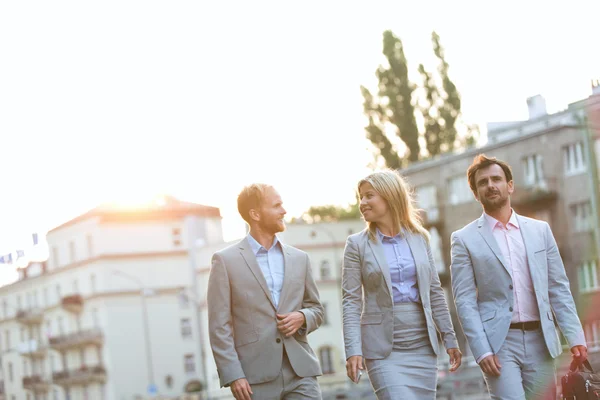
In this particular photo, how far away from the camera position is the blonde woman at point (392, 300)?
7.29 m

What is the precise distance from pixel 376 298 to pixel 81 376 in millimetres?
93742

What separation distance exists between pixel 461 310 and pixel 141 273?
89.9 m

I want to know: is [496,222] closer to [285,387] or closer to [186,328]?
[285,387]

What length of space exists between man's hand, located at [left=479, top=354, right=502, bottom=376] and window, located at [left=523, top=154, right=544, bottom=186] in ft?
181

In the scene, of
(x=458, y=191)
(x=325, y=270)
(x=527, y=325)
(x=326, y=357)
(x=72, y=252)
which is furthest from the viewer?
(x=72, y=252)

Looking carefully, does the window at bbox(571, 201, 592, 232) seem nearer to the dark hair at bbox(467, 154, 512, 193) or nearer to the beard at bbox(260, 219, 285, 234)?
the dark hair at bbox(467, 154, 512, 193)

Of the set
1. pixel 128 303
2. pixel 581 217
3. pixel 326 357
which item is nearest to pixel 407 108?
pixel 581 217

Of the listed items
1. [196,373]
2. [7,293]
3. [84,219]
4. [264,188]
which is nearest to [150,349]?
A: [196,373]

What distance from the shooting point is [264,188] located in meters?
7.57

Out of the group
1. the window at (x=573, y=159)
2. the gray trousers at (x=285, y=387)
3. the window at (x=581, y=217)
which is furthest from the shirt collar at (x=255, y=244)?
the window at (x=581, y=217)

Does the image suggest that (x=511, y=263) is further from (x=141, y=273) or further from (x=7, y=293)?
(x=7, y=293)

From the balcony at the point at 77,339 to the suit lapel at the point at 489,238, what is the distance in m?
89.3

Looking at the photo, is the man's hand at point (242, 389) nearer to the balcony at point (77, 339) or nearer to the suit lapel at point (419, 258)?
the suit lapel at point (419, 258)

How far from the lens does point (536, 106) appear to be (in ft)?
216
